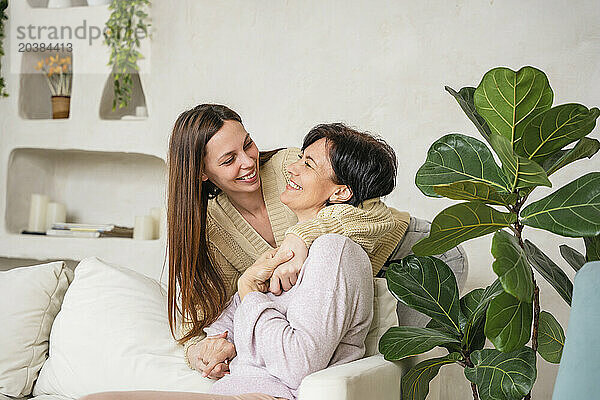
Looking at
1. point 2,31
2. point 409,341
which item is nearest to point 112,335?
point 409,341

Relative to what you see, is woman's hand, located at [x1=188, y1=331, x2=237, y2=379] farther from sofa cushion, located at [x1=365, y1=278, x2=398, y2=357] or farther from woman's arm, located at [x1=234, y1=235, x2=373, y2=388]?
sofa cushion, located at [x1=365, y1=278, x2=398, y2=357]

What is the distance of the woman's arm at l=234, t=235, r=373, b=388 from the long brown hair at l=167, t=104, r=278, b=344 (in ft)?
1.27

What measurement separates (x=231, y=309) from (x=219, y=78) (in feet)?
5.41

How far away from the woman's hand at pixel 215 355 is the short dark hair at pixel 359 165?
1.75 feet

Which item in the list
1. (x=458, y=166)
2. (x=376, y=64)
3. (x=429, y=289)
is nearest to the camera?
(x=458, y=166)

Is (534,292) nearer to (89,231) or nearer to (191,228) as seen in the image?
(191,228)

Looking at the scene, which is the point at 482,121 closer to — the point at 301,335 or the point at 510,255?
the point at 510,255

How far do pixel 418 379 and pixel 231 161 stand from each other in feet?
2.76

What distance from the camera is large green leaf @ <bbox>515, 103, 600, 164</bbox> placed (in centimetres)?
157

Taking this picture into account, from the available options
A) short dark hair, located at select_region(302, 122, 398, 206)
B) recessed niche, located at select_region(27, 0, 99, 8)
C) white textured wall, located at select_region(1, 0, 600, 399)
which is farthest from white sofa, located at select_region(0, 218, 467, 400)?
recessed niche, located at select_region(27, 0, 99, 8)

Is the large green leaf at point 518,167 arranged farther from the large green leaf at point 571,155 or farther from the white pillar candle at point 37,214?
the white pillar candle at point 37,214

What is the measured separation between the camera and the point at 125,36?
12.1ft

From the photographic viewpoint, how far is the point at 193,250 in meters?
2.17

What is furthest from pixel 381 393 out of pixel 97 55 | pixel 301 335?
pixel 97 55
